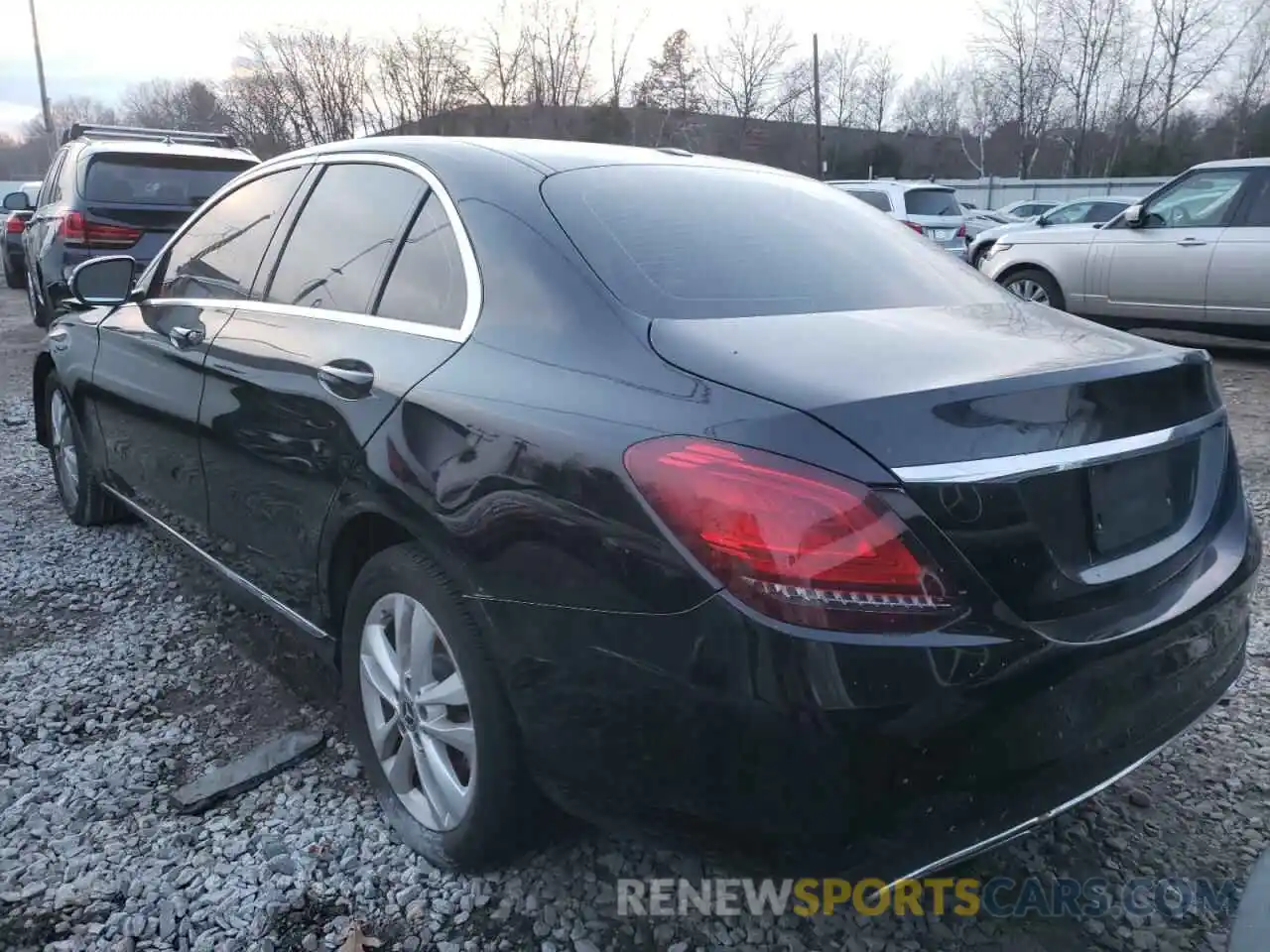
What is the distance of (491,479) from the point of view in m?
1.95

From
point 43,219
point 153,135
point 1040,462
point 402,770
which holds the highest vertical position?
point 153,135

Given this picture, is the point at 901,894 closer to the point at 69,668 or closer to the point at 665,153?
the point at 665,153

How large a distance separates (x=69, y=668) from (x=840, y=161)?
54.1 m

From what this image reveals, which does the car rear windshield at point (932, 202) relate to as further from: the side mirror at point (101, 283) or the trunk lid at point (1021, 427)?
the trunk lid at point (1021, 427)

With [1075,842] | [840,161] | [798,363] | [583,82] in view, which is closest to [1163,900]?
[1075,842]

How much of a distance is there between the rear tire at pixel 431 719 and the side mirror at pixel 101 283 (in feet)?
7.72

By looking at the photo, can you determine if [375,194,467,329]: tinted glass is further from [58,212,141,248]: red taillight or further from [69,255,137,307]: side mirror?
[58,212,141,248]: red taillight

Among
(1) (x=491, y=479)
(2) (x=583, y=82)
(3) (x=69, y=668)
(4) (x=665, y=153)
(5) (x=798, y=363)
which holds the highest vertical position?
(2) (x=583, y=82)

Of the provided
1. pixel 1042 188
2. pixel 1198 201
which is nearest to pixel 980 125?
pixel 1042 188

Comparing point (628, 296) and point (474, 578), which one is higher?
point (628, 296)

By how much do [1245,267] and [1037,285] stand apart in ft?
6.15

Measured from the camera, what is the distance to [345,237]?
277 centimetres

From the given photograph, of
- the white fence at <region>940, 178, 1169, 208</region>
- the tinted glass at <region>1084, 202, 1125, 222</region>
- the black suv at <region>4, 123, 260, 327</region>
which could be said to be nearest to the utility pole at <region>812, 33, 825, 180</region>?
the white fence at <region>940, 178, 1169, 208</region>

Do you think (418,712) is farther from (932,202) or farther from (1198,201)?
(932,202)
